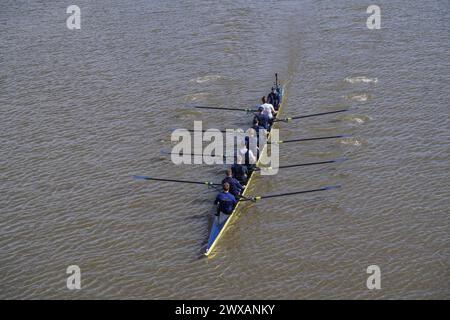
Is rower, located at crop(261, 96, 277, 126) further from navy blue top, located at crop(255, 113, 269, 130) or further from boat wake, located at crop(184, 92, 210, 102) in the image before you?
boat wake, located at crop(184, 92, 210, 102)

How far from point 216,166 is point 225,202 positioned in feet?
12.0

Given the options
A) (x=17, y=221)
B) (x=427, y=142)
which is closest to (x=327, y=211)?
(x=427, y=142)

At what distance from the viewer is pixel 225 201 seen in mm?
18594

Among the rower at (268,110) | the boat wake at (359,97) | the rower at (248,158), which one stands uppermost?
the boat wake at (359,97)

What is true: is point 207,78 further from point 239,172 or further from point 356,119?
point 239,172

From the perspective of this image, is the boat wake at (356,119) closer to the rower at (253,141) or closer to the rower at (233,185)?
the rower at (253,141)

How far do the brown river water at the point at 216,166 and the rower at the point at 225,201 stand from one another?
608mm

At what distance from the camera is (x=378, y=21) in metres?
34.2

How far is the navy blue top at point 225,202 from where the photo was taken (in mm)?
18594

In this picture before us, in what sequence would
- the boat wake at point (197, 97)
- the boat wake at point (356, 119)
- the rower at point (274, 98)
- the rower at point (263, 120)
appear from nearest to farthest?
the rower at point (263, 120)
the boat wake at point (356, 119)
the rower at point (274, 98)
the boat wake at point (197, 97)

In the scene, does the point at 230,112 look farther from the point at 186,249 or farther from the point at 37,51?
the point at 37,51

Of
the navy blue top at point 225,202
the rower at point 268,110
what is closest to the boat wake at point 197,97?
the rower at point 268,110

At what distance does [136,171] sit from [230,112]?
5.97 metres

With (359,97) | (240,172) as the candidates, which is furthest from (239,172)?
(359,97)
